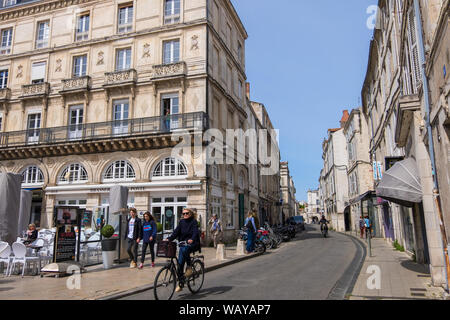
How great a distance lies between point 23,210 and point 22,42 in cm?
1622

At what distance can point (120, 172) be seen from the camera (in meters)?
20.4

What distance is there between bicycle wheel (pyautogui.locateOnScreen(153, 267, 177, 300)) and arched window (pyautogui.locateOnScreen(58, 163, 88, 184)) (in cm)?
1636

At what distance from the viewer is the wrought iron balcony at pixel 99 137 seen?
19328 millimetres

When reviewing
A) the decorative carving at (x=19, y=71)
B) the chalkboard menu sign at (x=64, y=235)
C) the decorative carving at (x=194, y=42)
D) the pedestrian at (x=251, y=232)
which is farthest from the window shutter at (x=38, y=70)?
the pedestrian at (x=251, y=232)

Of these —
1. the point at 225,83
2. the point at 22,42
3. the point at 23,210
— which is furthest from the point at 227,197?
the point at 22,42

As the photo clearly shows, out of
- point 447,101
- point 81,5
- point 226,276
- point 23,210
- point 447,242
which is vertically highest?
point 81,5

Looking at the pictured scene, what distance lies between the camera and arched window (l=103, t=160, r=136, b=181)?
20.3 meters

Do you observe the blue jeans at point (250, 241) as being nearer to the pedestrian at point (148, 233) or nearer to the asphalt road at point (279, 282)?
the asphalt road at point (279, 282)

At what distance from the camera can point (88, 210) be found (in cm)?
1956

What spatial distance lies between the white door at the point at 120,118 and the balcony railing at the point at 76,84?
244 cm

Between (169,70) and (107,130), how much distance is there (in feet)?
17.3

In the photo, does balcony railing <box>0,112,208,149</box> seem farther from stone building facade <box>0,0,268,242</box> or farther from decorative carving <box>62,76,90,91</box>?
decorative carving <box>62,76,90,91</box>
